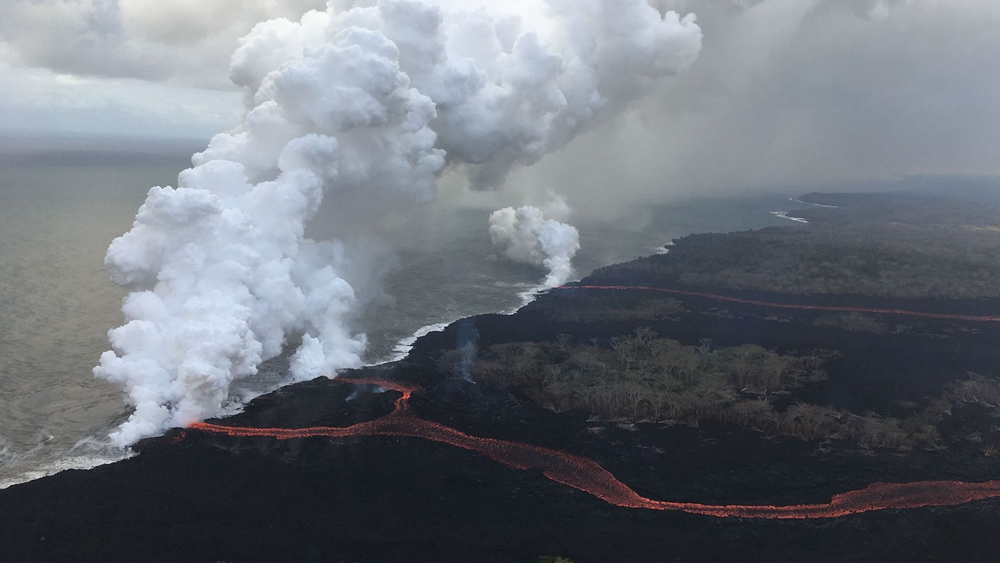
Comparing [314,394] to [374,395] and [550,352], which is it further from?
[550,352]

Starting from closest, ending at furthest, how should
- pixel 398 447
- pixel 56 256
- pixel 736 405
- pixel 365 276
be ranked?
pixel 398 447 < pixel 736 405 < pixel 365 276 < pixel 56 256

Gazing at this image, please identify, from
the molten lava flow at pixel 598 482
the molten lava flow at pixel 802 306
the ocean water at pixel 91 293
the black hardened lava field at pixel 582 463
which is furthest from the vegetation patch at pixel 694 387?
→ the molten lava flow at pixel 802 306

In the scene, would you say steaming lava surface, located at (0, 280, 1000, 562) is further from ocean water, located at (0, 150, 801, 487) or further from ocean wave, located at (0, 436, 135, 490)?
ocean water, located at (0, 150, 801, 487)

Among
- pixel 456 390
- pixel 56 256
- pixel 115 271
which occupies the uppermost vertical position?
pixel 56 256

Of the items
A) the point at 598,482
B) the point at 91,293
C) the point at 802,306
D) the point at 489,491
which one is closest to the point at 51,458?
the point at 489,491

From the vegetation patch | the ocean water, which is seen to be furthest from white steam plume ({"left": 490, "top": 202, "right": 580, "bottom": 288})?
the vegetation patch

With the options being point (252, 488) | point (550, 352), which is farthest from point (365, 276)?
point (252, 488)

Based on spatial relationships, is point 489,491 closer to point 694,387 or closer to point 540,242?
point 694,387
